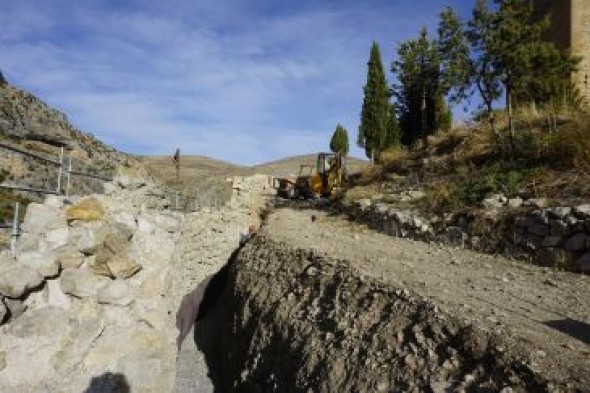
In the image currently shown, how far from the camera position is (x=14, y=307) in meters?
8.33

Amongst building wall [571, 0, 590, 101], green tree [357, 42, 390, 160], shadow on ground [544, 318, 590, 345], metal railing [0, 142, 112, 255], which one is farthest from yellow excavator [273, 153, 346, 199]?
shadow on ground [544, 318, 590, 345]

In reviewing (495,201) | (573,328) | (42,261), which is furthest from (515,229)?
(42,261)

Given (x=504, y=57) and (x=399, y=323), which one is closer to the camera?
(x=399, y=323)

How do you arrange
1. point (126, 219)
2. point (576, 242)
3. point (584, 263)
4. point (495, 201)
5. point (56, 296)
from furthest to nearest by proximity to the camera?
point (126, 219), point (495, 201), point (56, 296), point (576, 242), point (584, 263)

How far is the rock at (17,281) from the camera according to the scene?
8.20 meters

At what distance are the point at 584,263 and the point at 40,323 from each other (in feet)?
26.0

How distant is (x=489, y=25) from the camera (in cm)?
1347

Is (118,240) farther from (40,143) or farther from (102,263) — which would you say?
(40,143)

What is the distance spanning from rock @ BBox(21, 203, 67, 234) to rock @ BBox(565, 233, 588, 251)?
25.8 feet

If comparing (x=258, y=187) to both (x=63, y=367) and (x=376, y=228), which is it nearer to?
(x=376, y=228)

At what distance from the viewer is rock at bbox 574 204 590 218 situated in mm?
7947

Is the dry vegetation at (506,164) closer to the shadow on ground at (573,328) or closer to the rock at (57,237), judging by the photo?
the shadow on ground at (573,328)

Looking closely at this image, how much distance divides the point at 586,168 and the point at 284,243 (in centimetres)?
541

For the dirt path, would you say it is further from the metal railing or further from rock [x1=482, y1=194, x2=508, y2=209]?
the metal railing
